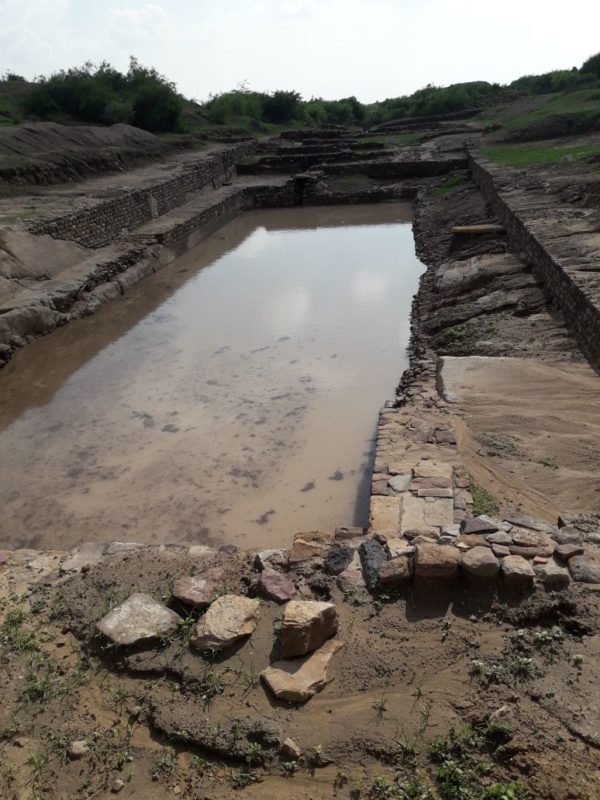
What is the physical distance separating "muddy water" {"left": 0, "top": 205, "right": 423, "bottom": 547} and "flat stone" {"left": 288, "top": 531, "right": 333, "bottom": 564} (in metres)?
0.85

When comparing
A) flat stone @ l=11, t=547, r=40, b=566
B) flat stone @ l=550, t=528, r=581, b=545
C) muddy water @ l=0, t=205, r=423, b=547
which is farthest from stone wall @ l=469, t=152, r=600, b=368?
flat stone @ l=11, t=547, r=40, b=566

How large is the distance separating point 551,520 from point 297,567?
1.85m

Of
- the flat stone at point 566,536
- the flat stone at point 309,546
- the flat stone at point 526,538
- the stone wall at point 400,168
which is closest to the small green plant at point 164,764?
the flat stone at point 309,546

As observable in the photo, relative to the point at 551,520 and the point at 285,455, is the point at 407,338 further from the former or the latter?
the point at 551,520

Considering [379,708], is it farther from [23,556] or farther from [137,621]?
[23,556]

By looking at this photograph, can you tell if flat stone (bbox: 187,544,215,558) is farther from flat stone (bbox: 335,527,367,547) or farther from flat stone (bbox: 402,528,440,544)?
flat stone (bbox: 402,528,440,544)

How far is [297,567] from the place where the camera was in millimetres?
3650

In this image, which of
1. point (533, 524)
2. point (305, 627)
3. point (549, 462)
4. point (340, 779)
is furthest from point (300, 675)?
point (549, 462)

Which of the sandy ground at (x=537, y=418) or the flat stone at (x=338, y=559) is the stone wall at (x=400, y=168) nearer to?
the sandy ground at (x=537, y=418)

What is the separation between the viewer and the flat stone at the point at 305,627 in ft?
9.58

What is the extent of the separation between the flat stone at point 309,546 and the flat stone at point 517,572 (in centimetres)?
109

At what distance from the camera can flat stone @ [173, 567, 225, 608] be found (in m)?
3.35

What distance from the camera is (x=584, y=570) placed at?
323 centimetres

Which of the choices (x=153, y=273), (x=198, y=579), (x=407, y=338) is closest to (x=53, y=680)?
(x=198, y=579)
